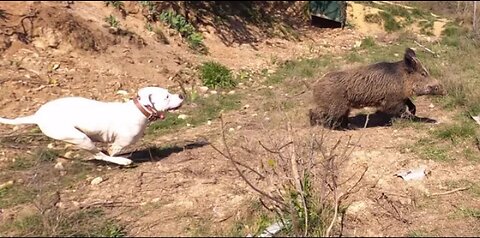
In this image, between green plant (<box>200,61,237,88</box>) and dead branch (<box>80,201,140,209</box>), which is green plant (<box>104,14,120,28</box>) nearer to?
green plant (<box>200,61,237,88</box>)

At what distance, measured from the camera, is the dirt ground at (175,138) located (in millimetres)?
4840

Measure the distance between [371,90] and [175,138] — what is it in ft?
8.37

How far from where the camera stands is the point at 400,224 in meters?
4.80

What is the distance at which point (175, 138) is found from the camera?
279 inches

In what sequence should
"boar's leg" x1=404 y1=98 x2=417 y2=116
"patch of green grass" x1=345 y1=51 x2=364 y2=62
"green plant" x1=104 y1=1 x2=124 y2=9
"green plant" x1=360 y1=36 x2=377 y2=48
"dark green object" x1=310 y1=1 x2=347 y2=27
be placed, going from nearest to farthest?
"boar's leg" x1=404 y1=98 x2=417 y2=116
"green plant" x1=104 y1=1 x2=124 y2=9
"patch of green grass" x1=345 y1=51 x2=364 y2=62
"green plant" x1=360 y1=36 x2=377 y2=48
"dark green object" x1=310 y1=1 x2=347 y2=27

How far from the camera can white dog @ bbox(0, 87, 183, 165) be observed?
5480 millimetres

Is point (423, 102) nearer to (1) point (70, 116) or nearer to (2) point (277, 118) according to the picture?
(2) point (277, 118)

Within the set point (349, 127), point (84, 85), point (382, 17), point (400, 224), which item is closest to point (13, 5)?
point (84, 85)

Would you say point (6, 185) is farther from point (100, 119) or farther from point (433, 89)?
point (433, 89)

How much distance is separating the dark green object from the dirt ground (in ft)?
5.90

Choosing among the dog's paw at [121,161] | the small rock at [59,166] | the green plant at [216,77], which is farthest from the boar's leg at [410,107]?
the small rock at [59,166]

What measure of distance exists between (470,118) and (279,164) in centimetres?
365

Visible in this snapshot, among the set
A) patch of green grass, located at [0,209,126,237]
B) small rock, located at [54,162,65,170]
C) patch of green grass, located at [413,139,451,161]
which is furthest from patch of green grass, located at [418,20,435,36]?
patch of green grass, located at [0,209,126,237]

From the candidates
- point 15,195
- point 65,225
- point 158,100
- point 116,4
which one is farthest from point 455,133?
point 116,4
